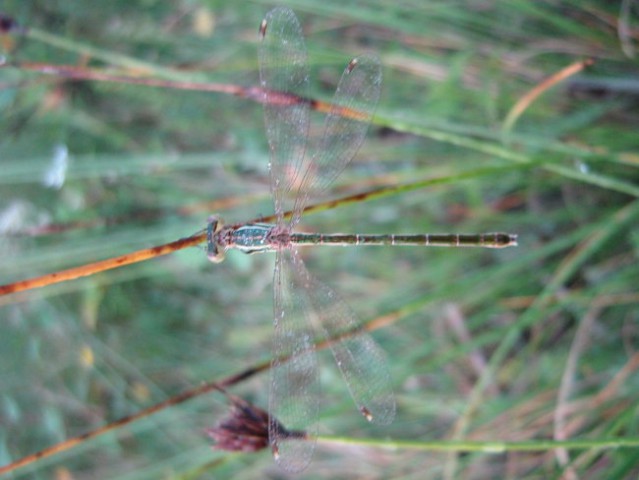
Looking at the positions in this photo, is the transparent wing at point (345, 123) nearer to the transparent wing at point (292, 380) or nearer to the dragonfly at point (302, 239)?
the dragonfly at point (302, 239)

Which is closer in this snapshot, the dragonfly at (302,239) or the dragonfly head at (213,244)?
the dragonfly at (302,239)

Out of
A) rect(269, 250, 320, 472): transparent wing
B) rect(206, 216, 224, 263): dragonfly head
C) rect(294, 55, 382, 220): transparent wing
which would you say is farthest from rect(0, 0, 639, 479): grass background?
rect(206, 216, 224, 263): dragonfly head

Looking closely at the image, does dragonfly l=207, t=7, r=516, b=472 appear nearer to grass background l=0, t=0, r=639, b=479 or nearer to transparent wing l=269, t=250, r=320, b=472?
transparent wing l=269, t=250, r=320, b=472

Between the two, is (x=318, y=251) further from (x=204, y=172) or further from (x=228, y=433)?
(x=228, y=433)

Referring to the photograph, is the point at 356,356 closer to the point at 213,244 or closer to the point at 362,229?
the point at 213,244

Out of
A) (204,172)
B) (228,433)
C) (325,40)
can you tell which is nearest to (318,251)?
(204,172)

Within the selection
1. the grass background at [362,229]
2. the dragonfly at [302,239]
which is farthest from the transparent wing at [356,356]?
the grass background at [362,229]
